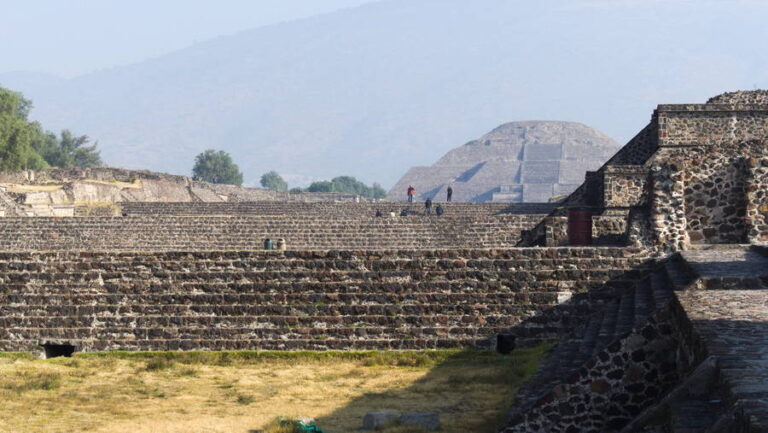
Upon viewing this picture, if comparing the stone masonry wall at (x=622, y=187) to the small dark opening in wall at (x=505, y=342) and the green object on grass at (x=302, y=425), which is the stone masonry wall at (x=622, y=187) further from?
the green object on grass at (x=302, y=425)

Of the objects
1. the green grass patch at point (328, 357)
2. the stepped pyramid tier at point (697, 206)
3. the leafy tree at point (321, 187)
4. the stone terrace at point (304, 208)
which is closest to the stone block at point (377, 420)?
the green grass patch at point (328, 357)

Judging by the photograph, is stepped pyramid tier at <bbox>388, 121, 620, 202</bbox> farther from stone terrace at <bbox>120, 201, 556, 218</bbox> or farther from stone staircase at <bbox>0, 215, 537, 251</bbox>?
stone staircase at <bbox>0, 215, 537, 251</bbox>

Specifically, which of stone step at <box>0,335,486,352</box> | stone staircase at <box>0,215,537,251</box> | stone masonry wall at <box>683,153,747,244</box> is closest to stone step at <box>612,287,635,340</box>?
stone step at <box>0,335,486,352</box>

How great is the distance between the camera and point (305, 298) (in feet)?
65.2

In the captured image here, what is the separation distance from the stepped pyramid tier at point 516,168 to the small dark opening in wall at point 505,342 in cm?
13484

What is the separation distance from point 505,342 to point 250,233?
23.0m

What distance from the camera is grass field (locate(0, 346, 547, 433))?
14.5 meters

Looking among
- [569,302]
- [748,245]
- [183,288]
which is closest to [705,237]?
[748,245]

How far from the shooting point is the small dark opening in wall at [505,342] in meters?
19.1

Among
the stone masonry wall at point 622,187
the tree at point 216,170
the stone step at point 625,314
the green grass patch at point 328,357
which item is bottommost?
the green grass patch at point 328,357

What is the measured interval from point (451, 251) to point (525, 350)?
2058 mm

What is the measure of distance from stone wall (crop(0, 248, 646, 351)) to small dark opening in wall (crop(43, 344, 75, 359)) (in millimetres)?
186

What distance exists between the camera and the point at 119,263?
20609mm

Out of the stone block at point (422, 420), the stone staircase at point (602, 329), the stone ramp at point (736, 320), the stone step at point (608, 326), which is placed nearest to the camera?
the stone ramp at point (736, 320)
